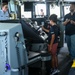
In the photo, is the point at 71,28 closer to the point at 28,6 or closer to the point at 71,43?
the point at 71,43

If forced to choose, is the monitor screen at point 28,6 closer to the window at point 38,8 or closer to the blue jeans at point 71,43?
the window at point 38,8

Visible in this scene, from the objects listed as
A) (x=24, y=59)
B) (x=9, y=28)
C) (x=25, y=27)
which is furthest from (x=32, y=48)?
(x=9, y=28)

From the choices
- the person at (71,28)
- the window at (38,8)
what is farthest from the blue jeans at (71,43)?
the window at (38,8)

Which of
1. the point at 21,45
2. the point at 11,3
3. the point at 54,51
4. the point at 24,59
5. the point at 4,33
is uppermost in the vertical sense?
the point at 11,3

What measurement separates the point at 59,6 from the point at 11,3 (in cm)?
400

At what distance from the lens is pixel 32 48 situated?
13.5 ft

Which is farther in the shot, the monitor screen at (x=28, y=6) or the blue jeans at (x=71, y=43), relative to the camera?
the monitor screen at (x=28, y=6)

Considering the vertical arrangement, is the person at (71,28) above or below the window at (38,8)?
below

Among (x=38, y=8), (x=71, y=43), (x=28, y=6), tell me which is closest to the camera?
(x=71, y=43)

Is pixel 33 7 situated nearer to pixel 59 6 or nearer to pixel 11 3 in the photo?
pixel 59 6

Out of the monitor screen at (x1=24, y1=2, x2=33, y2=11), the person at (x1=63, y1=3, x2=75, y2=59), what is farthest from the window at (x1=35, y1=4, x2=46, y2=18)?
the person at (x1=63, y1=3, x2=75, y2=59)

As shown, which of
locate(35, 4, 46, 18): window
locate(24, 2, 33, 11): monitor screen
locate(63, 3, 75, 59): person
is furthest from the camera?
locate(35, 4, 46, 18): window

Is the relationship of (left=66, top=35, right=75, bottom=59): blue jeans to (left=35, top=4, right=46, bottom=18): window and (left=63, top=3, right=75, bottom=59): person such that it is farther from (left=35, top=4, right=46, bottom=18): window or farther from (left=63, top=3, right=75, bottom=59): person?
(left=35, top=4, right=46, bottom=18): window

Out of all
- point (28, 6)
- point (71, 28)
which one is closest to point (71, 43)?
point (71, 28)
